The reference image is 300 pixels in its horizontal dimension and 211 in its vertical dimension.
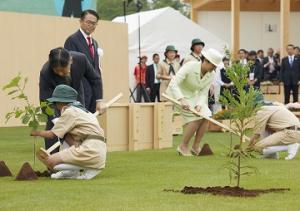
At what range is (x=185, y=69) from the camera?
14.3 metres

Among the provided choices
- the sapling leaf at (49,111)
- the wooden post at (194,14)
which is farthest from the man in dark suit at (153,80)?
the sapling leaf at (49,111)

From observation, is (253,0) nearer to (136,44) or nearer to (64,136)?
(136,44)

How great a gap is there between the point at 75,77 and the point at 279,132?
344 centimetres

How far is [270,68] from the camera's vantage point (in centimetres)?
3084

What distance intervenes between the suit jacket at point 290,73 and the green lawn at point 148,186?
1363 centimetres

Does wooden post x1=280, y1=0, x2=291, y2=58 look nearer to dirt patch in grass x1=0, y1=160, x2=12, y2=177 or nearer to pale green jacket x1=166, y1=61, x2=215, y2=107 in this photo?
pale green jacket x1=166, y1=61, x2=215, y2=107

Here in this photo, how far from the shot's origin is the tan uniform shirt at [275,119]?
1329 cm

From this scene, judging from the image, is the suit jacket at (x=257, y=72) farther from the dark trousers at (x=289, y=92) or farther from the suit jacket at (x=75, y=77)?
the suit jacket at (x=75, y=77)

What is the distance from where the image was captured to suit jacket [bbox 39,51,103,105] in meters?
11.3

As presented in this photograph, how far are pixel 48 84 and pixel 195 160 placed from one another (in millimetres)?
2845

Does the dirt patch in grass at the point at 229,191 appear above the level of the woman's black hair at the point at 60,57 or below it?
below

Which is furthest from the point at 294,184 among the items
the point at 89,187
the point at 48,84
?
the point at 48,84

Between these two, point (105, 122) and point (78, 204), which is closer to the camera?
point (78, 204)

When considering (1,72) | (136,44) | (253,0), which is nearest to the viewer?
(1,72)
